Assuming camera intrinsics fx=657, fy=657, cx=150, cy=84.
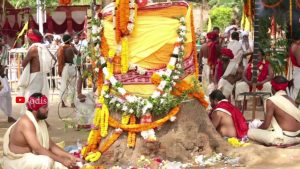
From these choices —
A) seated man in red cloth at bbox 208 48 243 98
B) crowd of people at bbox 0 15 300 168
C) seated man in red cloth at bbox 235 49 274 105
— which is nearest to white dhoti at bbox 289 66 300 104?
crowd of people at bbox 0 15 300 168

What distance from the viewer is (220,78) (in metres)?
13.3

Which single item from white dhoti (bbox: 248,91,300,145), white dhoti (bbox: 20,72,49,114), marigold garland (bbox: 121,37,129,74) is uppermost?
marigold garland (bbox: 121,37,129,74)

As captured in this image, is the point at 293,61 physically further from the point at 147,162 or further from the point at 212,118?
the point at 147,162

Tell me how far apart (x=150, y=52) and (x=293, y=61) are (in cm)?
451

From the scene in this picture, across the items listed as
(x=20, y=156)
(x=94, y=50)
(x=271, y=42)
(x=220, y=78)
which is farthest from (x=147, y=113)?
(x=271, y=42)

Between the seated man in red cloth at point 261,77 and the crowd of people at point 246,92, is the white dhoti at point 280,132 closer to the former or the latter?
the crowd of people at point 246,92

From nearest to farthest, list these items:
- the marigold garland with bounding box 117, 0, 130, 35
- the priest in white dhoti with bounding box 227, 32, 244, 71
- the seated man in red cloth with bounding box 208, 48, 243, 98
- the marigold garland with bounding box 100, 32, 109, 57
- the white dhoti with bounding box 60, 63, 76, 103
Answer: the marigold garland with bounding box 117, 0, 130, 35 → the marigold garland with bounding box 100, 32, 109, 57 → the seated man in red cloth with bounding box 208, 48, 243, 98 → the priest in white dhoti with bounding box 227, 32, 244, 71 → the white dhoti with bounding box 60, 63, 76, 103

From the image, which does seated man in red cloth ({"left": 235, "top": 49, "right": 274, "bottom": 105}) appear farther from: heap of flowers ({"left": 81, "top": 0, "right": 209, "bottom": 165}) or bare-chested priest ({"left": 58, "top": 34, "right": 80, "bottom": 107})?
heap of flowers ({"left": 81, "top": 0, "right": 209, "bottom": 165})

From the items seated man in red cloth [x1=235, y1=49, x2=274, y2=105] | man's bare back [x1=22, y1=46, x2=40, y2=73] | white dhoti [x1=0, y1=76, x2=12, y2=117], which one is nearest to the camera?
man's bare back [x1=22, y1=46, x2=40, y2=73]

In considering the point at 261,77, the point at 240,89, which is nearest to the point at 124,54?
the point at 261,77

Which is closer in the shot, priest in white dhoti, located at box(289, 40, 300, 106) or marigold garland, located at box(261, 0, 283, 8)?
priest in white dhoti, located at box(289, 40, 300, 106)

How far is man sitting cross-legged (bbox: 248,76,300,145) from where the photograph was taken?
866 cm

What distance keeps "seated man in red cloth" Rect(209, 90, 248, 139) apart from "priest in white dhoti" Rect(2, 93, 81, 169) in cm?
241

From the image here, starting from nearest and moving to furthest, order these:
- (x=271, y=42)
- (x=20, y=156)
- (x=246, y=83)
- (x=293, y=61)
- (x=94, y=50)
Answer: (x=20, y=156) → (x=94, y=50) → (x=293, y=61) → (x=246, y=83) → (x=271, y=42)
